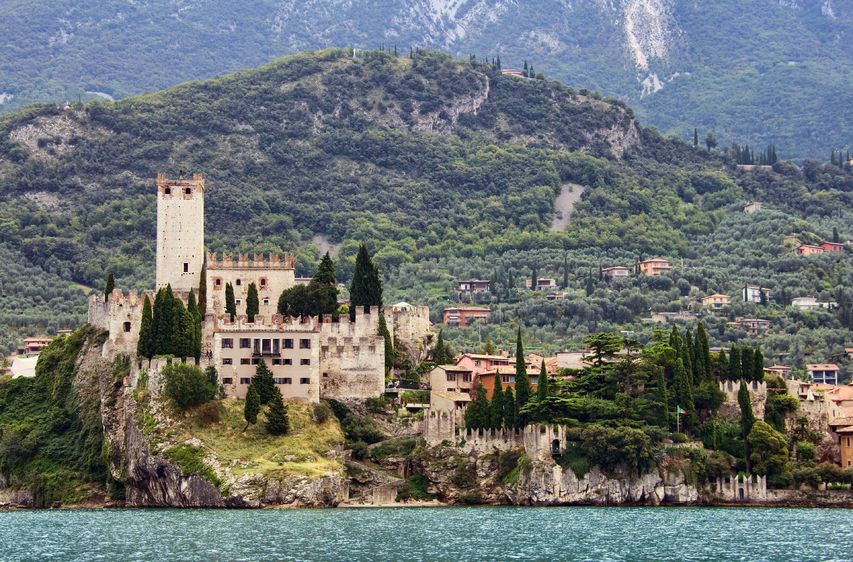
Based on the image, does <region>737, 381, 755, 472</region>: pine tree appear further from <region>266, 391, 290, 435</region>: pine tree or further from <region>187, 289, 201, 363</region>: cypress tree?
<region>187, 289, 201, 363</region>: cypress tree

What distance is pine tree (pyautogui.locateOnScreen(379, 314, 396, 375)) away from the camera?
121125 millimetres

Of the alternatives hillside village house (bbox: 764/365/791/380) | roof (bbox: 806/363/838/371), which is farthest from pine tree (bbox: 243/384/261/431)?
roof (bbox: 806/363/838/371)

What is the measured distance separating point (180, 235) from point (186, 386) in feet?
61.8

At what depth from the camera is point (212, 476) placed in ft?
347

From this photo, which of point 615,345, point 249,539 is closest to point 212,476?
point 249,539

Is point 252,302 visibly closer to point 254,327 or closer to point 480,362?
point 254,327

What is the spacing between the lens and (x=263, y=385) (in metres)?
111

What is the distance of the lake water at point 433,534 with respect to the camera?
81.8 m

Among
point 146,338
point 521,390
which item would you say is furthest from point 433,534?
point 146,338

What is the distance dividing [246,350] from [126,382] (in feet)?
26.3

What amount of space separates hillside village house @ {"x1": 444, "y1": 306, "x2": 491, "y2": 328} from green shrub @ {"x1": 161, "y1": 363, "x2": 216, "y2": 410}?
264 ft

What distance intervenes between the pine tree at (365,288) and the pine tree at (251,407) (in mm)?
13027

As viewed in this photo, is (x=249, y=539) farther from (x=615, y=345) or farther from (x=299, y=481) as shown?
(x=615, y=345)

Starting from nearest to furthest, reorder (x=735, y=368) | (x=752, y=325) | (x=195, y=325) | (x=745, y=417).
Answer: (x=195, y=325)
(x=745, y=417)
(x=735, y=368)
(x=752, y=325)
